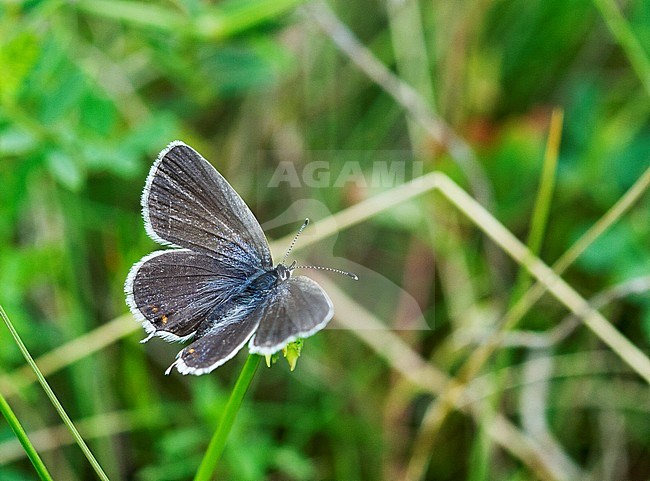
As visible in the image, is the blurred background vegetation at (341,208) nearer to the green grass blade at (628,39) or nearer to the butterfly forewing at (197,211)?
the green grass blade at (628,39)

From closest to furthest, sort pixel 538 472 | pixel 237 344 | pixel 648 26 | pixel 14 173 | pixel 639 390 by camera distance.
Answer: pixel 237 344 → pixel 14 173 → pixel 538 472 → pixel 639 390 → pixel 648 26

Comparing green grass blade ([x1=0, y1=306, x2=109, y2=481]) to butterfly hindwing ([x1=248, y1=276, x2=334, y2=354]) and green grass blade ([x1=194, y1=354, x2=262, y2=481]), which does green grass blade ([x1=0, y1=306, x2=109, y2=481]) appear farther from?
butterfly hindwing ([x1=248, y1=276, x2=334, y2=354])

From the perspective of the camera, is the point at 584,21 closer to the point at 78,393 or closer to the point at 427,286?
the point at 427,286

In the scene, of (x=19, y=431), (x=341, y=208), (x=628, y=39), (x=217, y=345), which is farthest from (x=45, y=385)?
(x=628, y=39)

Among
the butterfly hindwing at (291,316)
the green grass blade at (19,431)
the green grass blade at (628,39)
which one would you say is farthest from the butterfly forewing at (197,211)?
the green grass blade at (628,39)

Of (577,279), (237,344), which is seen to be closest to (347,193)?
(577,279)

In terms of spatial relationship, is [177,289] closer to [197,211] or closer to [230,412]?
[197,211]

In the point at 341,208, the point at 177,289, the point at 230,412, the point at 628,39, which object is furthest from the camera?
the point at 341,208
